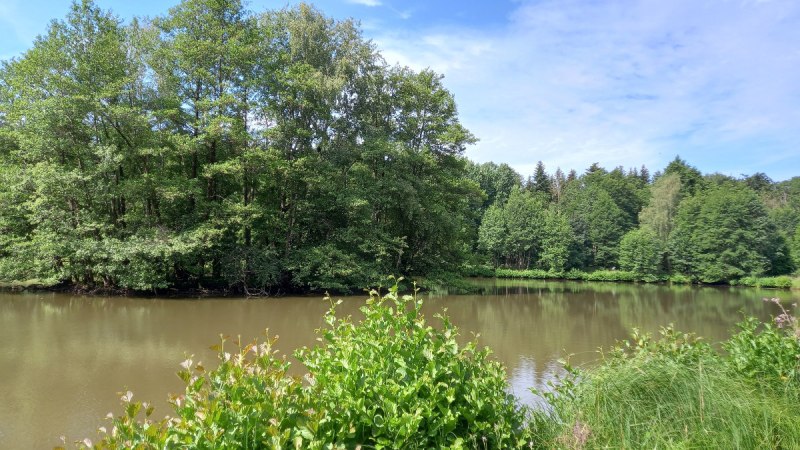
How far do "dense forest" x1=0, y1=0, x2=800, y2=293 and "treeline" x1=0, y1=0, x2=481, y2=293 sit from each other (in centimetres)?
8

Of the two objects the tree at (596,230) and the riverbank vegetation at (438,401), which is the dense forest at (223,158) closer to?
the riverbank vegetation at (438,401)

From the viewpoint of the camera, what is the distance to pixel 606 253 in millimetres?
47438

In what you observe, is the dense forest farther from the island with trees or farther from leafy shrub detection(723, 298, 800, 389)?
leafy shrub detection(723, 298, 800, 389)

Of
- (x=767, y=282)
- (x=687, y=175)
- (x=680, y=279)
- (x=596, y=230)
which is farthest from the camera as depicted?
(x=687, y=175)

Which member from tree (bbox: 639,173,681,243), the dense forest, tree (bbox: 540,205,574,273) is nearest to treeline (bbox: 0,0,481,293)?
the dense forest

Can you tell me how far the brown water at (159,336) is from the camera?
20.2 ft

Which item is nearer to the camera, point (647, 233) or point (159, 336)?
point (159, 336)

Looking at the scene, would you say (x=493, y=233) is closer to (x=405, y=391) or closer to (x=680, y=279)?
→ (x=680, y=279)

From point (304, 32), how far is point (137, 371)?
17.1 m

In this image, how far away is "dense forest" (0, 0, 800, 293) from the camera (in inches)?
682

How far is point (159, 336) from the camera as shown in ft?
35.1

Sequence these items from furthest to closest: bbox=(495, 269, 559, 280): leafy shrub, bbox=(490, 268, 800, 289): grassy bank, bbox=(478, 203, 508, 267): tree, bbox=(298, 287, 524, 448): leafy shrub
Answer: bbox=(478, 203, 508, 267): tree
bbox=(495, 269, 559, 280): leafy shrub
bbox=(490, 268, 800, 289): grassy bank
bbox=(298, 287, 524, 448): leafy shrub

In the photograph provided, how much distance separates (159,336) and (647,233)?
145 ft

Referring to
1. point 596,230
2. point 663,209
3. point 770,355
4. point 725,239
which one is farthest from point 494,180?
point 770,355
